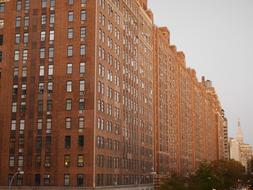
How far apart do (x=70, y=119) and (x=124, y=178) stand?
2409 centimetres

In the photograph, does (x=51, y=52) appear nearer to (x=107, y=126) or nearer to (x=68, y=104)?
(x=68, y=104)

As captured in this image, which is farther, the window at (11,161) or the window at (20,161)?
the window at (11,161)

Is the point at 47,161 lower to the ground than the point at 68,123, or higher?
lower

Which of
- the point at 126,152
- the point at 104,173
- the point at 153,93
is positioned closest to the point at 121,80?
the point at 126,152

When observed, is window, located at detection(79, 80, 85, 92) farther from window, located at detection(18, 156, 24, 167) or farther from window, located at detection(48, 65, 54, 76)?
window, located at detection(18, 156, 24, 167)

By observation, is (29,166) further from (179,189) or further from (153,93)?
(153,93)

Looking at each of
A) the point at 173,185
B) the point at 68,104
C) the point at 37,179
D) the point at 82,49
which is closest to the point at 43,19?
the point at 82,49

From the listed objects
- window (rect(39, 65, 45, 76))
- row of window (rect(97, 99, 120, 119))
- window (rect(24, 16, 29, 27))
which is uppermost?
window (rect(24, 16, 29, 27))

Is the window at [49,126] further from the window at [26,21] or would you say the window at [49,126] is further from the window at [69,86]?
the window at [26,21]

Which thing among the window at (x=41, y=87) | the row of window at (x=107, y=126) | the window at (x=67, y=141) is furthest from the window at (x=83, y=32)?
the window at (x=67, y=141)

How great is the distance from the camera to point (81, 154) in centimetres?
9288

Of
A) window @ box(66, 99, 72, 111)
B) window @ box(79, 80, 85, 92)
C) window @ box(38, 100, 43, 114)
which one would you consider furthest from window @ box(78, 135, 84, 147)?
window @ box(38, 100, 43, 114)

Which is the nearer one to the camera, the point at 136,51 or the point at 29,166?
the point at 29,166

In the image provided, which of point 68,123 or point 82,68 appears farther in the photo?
point 82,68
